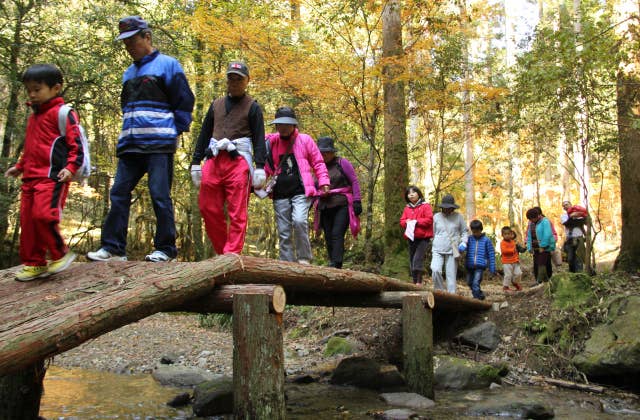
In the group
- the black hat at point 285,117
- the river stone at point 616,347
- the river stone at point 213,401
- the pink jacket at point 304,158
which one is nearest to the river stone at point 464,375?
the river stone at point 616,347

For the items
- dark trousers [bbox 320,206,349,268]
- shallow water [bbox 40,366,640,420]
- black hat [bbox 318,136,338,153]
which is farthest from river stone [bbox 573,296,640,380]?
black hat [bbox 318,136,338,153]

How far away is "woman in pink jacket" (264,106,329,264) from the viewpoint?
21.7 feet

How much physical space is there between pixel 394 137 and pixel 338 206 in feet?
13.6

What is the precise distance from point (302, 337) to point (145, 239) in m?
12.2

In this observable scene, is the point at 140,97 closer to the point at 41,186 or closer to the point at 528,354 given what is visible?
the point at 41,186

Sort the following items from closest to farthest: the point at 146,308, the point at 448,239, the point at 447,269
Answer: the point at 146,308
the point at 448,239
the point at 447,269

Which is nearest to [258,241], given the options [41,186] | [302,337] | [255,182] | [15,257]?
[15,257]

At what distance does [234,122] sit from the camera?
18.9 ft

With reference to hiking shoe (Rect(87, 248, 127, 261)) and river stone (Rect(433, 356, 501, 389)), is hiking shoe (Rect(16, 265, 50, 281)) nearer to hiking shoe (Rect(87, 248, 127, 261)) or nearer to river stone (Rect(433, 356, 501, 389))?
hiking shoe (Rect(87, 248, 127, 261))

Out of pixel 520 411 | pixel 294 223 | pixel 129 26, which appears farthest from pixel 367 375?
pixel 129 26

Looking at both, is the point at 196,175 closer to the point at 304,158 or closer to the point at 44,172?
the point at 304,158

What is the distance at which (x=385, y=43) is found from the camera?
1135 centimetres

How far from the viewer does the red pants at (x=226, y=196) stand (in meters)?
5.61

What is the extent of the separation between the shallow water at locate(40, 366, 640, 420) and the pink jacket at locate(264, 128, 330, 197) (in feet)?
8.30
